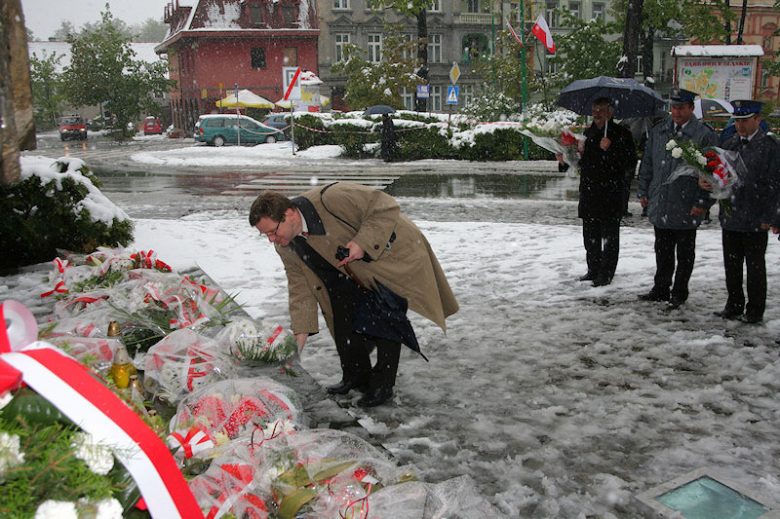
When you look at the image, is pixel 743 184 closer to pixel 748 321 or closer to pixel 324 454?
pixel 748 321

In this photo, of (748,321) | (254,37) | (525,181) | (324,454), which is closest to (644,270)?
(748,321)

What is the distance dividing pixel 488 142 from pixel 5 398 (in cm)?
2079

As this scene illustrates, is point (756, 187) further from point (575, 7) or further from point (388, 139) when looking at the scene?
point (575, 7)

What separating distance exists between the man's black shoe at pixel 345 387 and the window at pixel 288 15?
153ft

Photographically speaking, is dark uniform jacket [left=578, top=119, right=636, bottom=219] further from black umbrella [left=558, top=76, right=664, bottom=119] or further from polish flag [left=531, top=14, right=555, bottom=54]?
polish flag [left=531, top=14, right=555, bottom=54]

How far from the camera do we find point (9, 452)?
57.4 inches

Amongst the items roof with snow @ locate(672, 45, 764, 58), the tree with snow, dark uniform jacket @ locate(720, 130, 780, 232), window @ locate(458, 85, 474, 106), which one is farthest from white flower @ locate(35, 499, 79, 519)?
window @ locate(458, 85, 474, 106)

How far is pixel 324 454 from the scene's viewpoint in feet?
8.13

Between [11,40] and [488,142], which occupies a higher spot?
[11,40]

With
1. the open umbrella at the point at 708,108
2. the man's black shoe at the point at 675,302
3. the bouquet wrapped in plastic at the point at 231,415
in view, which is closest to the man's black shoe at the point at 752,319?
the man's black shoe at the point at 675,302

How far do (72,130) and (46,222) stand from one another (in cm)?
3958

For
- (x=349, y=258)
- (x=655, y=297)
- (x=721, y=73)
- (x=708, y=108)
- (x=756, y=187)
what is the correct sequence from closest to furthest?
(x=349, y=258)
(x=756, y=187)
(x=655, y=297)
(x=708, y=108)
(x=721, y=73)

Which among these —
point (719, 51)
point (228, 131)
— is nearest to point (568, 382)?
point (719, 51)

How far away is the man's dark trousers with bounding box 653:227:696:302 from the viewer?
19.4 feet
